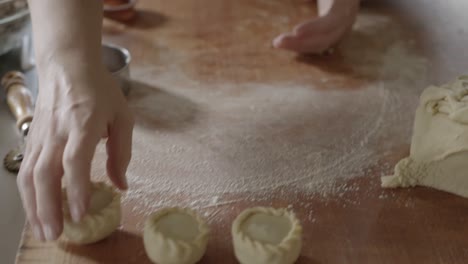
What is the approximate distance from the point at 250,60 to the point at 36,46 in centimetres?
71

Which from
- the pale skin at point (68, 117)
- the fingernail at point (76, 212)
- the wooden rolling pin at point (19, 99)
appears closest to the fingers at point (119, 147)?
the pale skin at point (68, 117)

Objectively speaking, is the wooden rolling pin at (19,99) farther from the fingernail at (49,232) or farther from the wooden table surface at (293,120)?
the fingernail at (49,232)

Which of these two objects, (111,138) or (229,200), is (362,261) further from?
(111,138)

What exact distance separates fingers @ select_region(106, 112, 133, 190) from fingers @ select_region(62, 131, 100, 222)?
0.25 feet

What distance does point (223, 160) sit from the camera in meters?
1.25

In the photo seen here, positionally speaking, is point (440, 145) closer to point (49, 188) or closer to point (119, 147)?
point (119, 147)

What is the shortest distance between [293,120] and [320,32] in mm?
336

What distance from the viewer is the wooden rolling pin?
4.46ft

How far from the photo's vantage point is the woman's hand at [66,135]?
2.89 ft

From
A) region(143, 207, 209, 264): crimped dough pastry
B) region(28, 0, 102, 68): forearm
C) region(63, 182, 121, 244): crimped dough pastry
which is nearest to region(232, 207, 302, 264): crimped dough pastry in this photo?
region(143, 207, 209, 264): crimped dough pastry

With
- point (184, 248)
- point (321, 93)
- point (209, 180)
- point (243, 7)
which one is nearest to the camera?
point (184, 248)

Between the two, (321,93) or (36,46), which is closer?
(36,46)

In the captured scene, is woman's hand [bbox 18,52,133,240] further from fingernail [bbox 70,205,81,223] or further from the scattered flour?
the scattered flour

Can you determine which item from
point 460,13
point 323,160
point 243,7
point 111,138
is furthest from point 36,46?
point 460,13
